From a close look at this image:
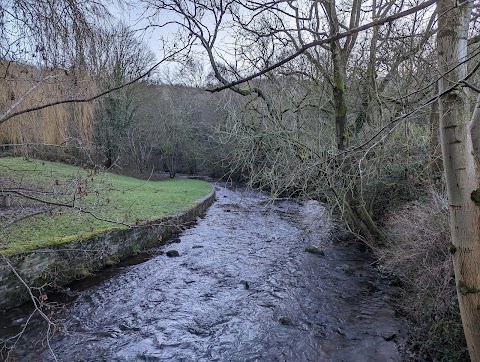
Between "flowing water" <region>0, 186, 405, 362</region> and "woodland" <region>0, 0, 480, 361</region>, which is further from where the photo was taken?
"flowing water" <region>0, 186, 405, 362</region>

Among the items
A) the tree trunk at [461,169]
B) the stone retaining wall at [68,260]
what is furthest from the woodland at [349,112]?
the stone retaining wall at [68,260]

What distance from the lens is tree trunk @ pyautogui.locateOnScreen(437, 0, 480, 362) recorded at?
313cm

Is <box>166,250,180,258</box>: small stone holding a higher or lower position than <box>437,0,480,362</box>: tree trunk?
lower

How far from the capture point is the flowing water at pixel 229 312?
5.00 metres

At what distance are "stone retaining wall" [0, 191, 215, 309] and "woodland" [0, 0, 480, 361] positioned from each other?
181 centimetres

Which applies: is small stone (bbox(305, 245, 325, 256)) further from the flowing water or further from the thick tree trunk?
the thick tree trunk

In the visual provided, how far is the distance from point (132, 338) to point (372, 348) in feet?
11.9

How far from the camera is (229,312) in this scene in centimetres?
623

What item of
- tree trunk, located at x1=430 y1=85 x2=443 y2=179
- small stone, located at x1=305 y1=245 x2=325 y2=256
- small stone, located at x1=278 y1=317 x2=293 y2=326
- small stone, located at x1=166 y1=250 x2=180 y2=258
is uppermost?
tree trunk, located at x1=430 y1=85 x2=443 y2=179

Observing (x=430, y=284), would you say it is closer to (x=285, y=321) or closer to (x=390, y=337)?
(x=390, y=337)

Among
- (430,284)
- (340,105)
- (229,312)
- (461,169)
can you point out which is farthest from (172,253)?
(461,169)

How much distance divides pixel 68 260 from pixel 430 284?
6.73 metres

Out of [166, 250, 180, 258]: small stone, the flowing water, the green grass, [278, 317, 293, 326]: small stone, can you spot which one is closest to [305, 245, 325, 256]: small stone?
the flowing water

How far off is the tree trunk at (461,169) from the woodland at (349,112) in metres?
0.01
